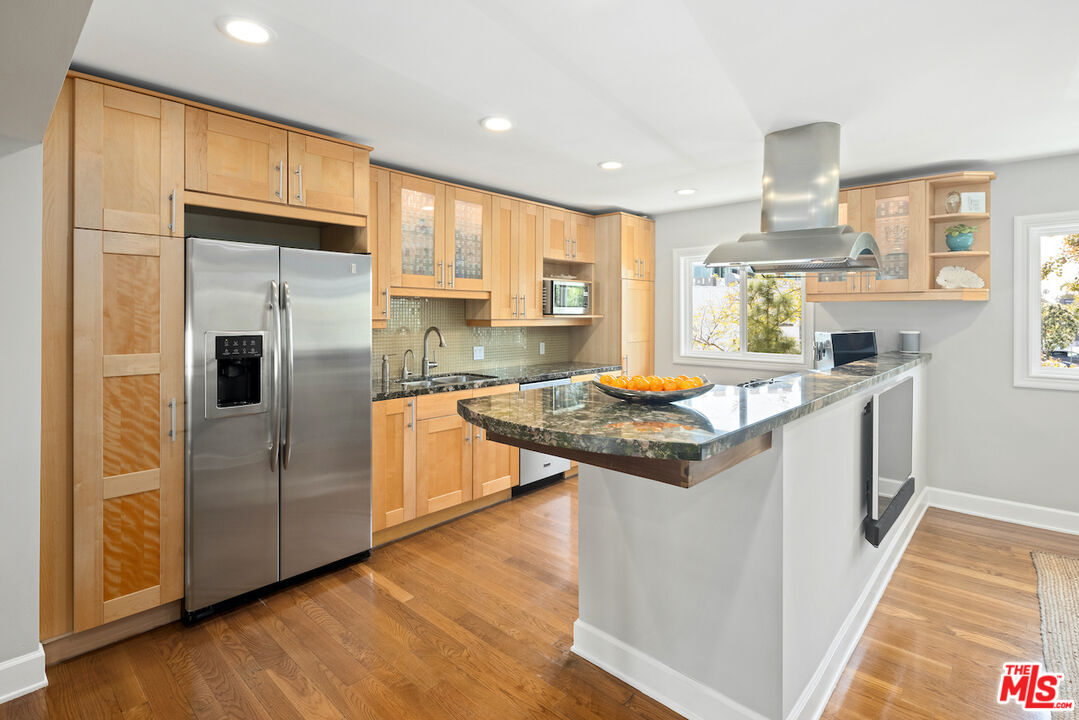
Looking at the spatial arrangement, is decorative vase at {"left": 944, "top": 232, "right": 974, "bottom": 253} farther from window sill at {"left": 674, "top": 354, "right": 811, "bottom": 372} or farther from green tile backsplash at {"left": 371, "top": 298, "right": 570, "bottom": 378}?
green tile backsplash at {"left": 371, "top": 298, "right": 570, "bottom": 378}

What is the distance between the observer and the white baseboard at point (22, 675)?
6.48ft

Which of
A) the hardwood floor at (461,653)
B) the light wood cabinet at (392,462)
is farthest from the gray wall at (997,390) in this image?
the light wood cabinet at (392,462)

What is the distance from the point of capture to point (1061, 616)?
2459 mm

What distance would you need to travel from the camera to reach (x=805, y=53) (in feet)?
6.93

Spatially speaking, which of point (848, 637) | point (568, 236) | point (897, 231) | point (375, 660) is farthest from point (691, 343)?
point (375, 660)

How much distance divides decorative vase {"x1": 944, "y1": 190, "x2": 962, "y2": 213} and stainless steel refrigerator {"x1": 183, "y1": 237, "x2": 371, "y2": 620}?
3.76 metres

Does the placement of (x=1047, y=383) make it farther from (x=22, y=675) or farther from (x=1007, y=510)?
(x=22, y=675)

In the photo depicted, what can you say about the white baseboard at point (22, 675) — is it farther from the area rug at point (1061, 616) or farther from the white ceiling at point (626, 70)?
the area rug at point (1061, 616)

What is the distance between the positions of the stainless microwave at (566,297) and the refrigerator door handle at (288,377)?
2324 millimetres

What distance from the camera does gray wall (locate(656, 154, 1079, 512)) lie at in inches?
138

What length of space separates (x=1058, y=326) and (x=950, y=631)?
2.45m

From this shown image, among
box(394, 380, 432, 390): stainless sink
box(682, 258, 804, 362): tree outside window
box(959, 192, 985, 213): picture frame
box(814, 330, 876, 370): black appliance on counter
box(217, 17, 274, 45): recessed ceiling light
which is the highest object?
box(217, 17, 274, 45): recessed ceiling light

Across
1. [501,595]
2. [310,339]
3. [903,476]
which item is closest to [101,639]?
[310,339]

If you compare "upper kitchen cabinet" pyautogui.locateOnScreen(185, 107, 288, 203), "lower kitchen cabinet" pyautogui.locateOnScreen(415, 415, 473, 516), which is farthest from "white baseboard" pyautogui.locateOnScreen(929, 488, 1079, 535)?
"upper kitchen cabinet" pyautogui.locateOnScreen(185, 107, 288, 203)
